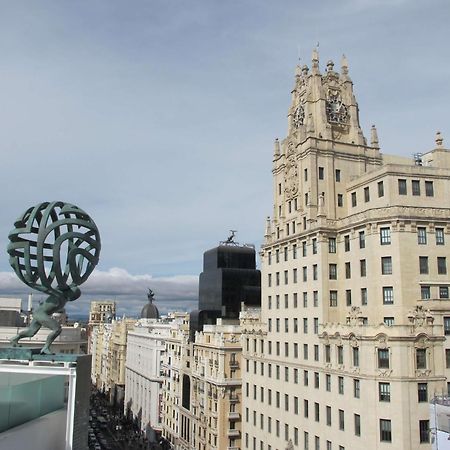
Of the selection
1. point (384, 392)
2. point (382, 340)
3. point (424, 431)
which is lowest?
point (424, 431)

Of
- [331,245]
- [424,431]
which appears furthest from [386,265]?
[424,431]

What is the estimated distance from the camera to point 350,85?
3135 inches

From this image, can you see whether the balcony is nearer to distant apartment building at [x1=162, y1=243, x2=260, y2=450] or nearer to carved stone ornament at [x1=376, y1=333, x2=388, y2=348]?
distant apartment building at [x1=162, y1=243, x2=260, y2=450]

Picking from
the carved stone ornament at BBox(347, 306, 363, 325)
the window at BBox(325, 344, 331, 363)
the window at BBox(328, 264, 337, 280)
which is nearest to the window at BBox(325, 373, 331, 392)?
the window at BBox(325, 344, 331, 363)

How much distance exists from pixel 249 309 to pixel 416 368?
160 ft

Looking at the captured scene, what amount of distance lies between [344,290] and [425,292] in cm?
1063

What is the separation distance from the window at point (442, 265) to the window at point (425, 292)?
289 centimetres

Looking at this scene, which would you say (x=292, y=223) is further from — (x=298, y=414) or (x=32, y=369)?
(x=32, y=369)

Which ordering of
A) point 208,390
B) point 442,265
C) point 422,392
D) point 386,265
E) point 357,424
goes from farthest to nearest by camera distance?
point 208,390
point 442,265
point 386,265
point 357,424
point 422,392

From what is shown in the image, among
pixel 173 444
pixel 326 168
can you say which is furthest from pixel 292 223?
pixel 173 444

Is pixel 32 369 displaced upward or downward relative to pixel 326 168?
downward

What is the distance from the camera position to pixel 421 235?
61500mm

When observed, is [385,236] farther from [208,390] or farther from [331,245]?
[208,390]

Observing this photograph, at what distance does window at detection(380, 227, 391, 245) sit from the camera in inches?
2408
